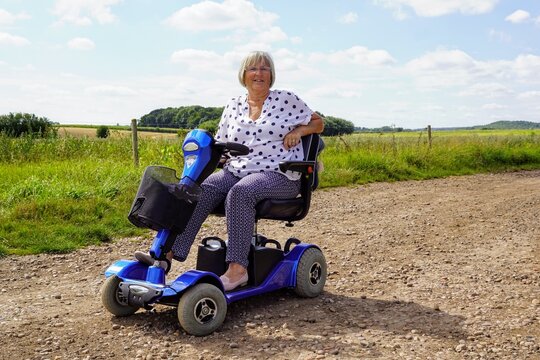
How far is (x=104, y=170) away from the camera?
10.5m

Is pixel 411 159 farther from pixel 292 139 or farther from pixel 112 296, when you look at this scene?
pixel 112 296

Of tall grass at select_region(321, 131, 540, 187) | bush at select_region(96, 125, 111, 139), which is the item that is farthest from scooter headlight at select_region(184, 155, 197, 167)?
bush at select_region(96, 125, 111, 139)

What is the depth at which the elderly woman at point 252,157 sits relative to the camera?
4.30 meters

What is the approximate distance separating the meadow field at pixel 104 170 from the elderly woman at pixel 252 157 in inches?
106

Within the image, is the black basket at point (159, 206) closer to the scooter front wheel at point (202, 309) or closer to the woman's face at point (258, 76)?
the scooter front wheel at point (202, 309)

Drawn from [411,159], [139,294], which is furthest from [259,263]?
[411,159]

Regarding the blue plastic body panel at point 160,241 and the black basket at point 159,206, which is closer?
the black basket at point 159,206

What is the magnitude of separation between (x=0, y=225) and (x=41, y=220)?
515 mm

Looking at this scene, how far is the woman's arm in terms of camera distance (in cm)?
462

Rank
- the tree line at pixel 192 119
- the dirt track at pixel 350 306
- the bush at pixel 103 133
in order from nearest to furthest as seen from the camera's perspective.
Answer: the dirt track at pixel 350 306
the tree line at pixel 192 119
the bush at pixel 103 133

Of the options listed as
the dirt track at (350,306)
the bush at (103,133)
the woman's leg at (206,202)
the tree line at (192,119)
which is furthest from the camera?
the bush at (103,133)

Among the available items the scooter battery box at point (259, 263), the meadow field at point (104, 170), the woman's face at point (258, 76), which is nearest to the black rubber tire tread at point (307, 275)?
the scooter battery box at point (259, 263)

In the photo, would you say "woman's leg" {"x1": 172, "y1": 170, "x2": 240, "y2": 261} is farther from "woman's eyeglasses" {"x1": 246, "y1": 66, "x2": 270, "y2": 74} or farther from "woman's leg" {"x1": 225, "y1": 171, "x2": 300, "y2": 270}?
"woman's eyeglasses" {"x1": 246, "y1": 66, "x2": 270, "y2": 74}

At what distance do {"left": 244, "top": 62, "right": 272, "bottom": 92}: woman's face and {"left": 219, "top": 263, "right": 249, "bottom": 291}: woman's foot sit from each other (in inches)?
53.9
